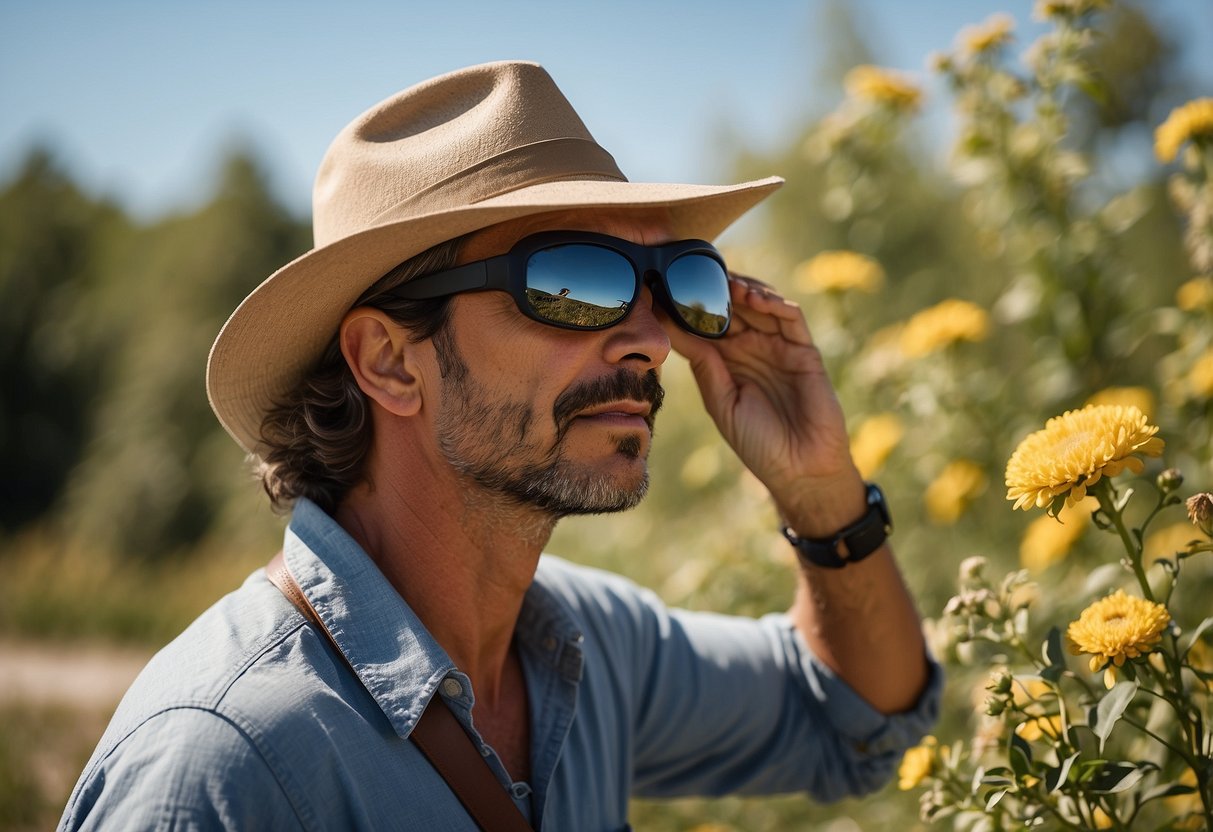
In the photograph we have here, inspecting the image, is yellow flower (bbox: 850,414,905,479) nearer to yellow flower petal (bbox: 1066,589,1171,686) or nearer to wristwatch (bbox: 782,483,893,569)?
wristwatch (bbox: 782,483,893,569)

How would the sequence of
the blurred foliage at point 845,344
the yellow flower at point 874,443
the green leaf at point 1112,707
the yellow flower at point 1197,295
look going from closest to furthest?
the green leaf at point 1112,707 < the yellow flower at point 1197,295 < the blurred foliage at point 845,344 < the yellow flower at point 874,443

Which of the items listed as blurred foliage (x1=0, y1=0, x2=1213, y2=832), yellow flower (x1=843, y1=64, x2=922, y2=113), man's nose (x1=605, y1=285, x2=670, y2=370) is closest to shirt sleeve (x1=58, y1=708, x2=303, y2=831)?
man's nose (x1=605, y1=285, x2=670, y2=370)

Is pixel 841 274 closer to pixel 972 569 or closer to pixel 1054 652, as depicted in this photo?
pixel 972 569

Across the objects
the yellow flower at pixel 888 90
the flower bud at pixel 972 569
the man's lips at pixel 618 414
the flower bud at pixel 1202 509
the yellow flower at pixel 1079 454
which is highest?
the yellow flower at pixel 888 90

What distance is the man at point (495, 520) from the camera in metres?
1.38

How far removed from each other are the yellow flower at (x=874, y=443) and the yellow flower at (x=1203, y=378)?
0.74m

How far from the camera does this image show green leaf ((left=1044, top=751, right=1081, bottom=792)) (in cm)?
119

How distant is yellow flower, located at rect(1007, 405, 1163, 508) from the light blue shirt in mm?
862

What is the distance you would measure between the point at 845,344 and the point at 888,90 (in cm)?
72

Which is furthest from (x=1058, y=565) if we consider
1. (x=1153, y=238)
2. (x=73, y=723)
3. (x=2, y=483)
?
(x=2, y=483)

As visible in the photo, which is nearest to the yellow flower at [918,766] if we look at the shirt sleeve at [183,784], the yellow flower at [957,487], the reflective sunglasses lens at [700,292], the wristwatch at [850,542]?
the wristwatch at [850,542]

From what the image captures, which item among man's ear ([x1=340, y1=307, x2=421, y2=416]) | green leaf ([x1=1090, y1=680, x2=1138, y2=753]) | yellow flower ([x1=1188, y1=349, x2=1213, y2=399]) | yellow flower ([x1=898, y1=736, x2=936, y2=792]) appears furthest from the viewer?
yellow flower ([x1=1188, y1=349, x2=1213, y2=399])

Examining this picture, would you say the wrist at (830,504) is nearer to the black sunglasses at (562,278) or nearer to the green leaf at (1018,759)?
the black sunglasses at (562,278)

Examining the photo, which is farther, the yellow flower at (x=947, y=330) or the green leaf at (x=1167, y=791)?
the yellow flower at (x=947, y=330)
